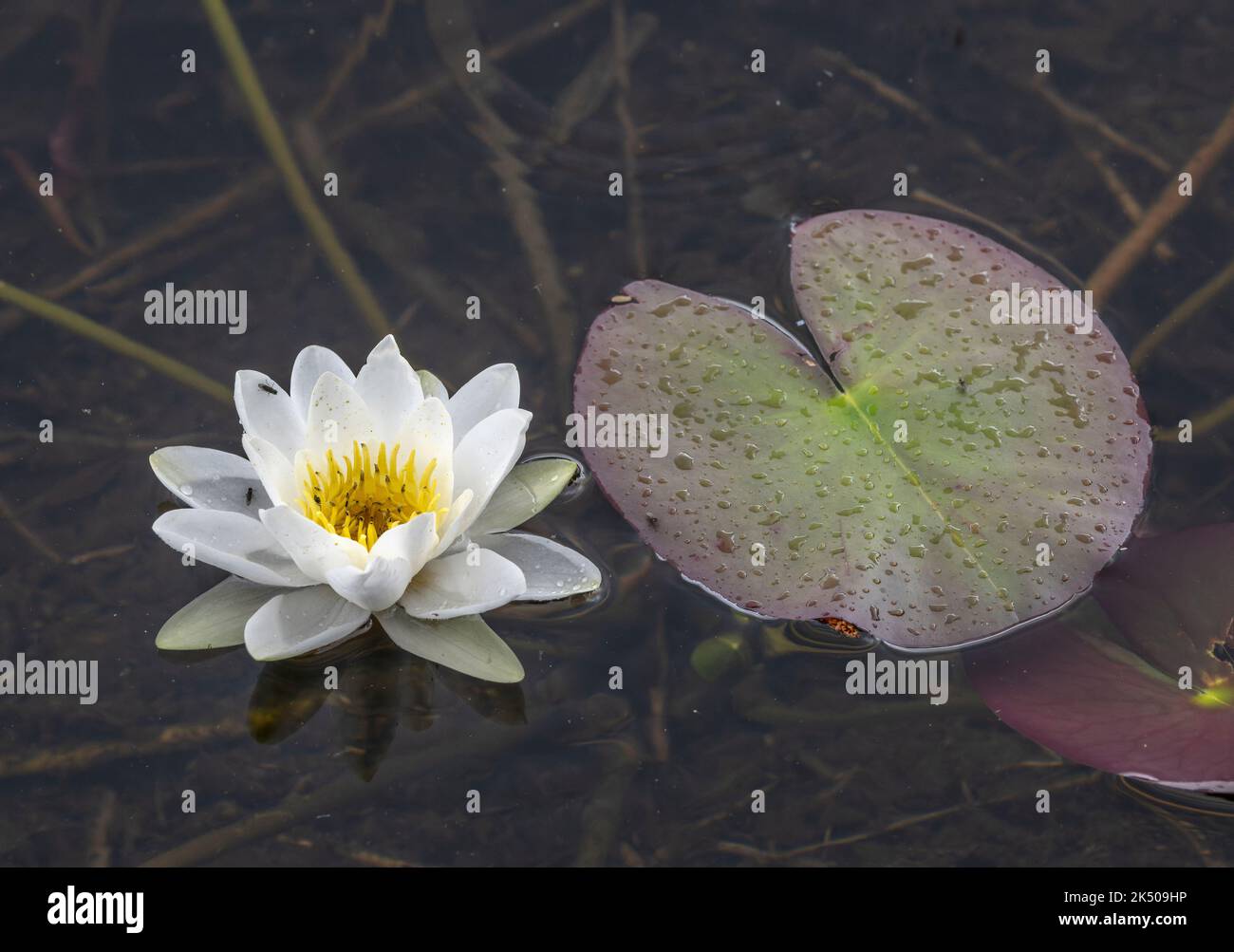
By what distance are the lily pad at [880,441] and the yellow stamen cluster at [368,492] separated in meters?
0.57

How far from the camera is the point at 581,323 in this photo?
4.02 m

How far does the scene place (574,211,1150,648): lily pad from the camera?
332 centimetres

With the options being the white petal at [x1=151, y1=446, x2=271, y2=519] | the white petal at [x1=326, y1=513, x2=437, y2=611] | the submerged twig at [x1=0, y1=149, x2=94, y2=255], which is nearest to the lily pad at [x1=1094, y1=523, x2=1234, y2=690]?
the white petal at [x1=326, y1=513, x2=437, y2=611]

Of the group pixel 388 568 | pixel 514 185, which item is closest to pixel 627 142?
pixel 514 185

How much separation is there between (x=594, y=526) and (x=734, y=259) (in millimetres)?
1268

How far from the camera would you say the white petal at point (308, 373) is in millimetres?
3318

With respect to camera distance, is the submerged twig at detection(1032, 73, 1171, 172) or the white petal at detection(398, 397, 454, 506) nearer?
the white petal at detection(398, 397, 454, 506)

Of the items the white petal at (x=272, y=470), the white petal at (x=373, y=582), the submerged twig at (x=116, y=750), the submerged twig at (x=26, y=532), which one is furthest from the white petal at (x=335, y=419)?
the submerged twig at (x=26, y=532)

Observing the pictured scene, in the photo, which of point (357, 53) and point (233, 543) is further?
point (357, 53)

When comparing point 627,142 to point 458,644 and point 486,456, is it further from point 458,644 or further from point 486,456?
point 458,644

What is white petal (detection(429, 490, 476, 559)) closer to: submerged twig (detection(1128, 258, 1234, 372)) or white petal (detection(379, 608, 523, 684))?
white petal (detection(379, 608, 523, 684))

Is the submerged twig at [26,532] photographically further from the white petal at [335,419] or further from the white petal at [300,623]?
the white petal at [335,419]

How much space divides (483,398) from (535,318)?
725 mm

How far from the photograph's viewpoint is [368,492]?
10.6ft
